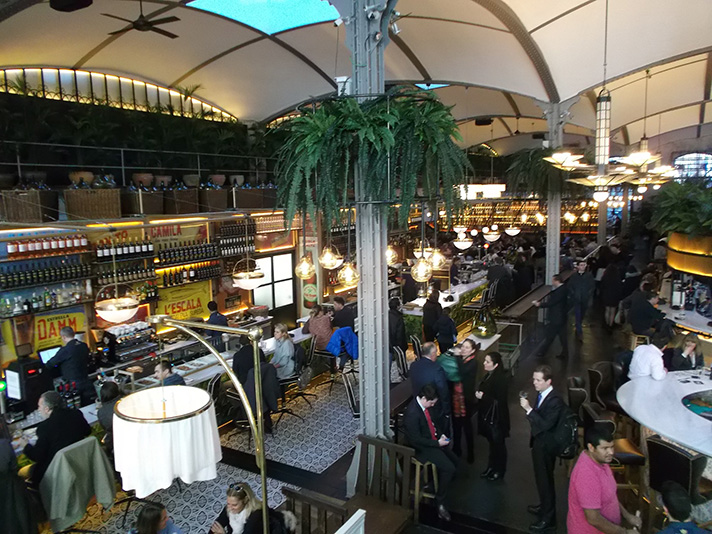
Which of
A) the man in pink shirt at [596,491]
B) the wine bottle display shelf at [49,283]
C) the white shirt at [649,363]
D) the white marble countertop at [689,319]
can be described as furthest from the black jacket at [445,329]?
the wine bottle display shelf at [49,283]

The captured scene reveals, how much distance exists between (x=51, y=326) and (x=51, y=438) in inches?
155

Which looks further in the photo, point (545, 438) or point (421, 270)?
point (421, 270)

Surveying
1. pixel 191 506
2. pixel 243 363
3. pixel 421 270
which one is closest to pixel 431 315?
pixel 421 270

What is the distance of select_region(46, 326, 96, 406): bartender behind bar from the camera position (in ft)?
23.7

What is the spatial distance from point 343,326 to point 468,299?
487cm

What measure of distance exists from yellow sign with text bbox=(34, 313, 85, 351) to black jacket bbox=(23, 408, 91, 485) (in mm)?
3714

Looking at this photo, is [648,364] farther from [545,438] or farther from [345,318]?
[345,318]

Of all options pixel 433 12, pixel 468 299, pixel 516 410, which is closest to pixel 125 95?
pixel 433 12

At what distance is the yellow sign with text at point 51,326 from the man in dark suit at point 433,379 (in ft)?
19.3

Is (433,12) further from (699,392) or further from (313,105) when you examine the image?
(699,392)

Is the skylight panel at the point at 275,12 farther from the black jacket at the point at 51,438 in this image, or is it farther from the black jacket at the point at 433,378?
the black jacket at the point at 51,438

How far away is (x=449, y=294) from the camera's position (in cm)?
1206

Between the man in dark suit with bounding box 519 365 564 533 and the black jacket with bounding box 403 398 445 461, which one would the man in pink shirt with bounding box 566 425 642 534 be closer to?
the man in dark suit with bounding box 519 365 564 533

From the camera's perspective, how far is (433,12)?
10570 mm
